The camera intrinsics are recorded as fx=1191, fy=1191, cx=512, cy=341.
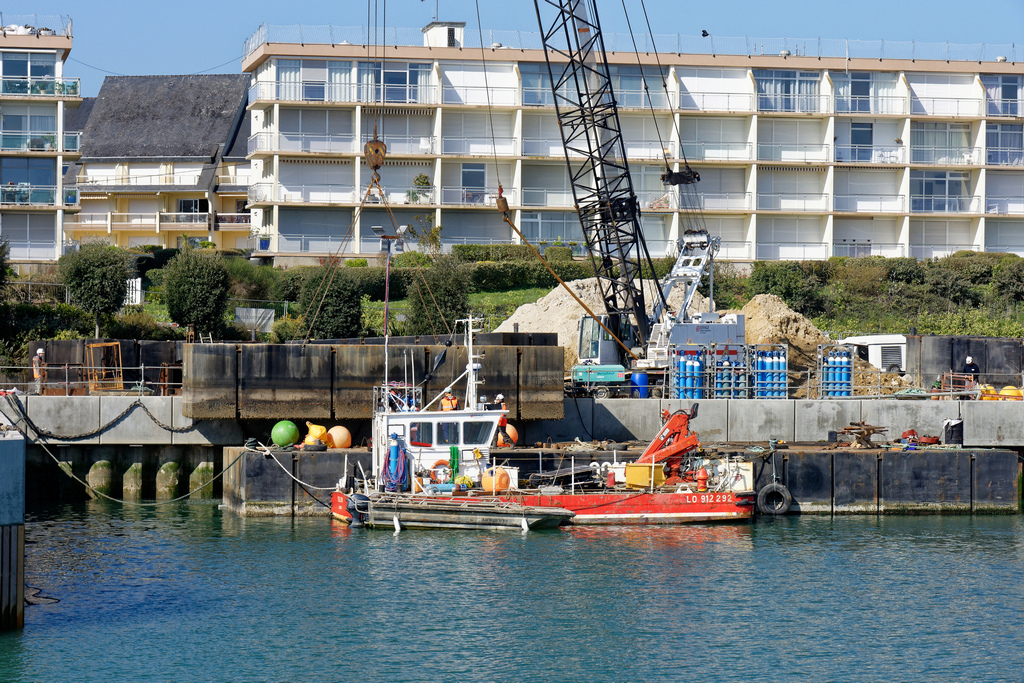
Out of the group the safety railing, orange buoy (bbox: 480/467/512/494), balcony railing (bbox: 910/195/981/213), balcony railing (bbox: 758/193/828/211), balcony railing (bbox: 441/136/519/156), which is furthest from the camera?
balcony railing (bbox: 910/195/981/213)

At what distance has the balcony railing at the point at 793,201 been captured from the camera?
2813 inches

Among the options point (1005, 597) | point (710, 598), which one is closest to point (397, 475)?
point (710, 598)

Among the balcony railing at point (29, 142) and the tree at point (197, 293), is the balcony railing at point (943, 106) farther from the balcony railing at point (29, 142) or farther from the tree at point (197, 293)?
the balcony railing at point (29, 142)

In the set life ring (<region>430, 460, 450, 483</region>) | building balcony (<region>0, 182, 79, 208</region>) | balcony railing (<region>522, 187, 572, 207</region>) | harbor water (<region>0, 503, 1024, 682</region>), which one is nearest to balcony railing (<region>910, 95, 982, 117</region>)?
balcony railing (<region>522, 187, 572, 207</region>)

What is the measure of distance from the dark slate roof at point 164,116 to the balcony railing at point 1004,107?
48.5 m

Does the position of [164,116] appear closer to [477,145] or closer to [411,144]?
[411,144]

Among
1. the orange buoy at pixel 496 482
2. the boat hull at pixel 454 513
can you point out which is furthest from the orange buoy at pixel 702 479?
the orange buoy at pixel 496 482

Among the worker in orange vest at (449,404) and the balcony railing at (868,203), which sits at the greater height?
the balcony railing at (868,203)

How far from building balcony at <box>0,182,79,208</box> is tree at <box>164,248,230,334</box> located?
13257 millimetres

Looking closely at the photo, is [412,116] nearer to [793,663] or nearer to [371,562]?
[371,562]

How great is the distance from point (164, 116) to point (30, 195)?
23.6 m

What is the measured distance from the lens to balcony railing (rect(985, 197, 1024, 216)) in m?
72.6

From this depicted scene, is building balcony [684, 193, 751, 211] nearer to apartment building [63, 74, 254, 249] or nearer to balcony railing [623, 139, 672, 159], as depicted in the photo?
balcony railing [623, 139, 672, 159]

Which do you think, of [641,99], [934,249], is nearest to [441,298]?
[641,99]
